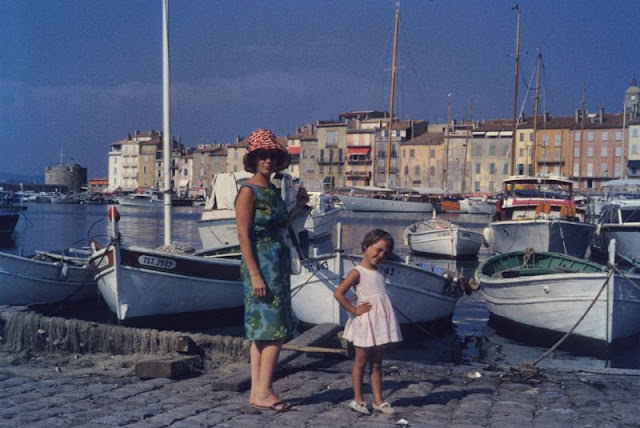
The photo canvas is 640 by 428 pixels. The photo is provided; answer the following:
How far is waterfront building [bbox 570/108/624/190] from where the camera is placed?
317ft

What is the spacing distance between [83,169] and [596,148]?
394 feet

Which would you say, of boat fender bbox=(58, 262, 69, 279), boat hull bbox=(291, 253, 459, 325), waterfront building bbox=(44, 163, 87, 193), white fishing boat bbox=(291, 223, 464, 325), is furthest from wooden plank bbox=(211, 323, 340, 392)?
waterfront building bbox=(44, 163, 87, 193)

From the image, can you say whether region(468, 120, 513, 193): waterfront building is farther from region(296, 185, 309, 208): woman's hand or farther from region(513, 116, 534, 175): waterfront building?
region(296, 185, 309, 208): woman's hand

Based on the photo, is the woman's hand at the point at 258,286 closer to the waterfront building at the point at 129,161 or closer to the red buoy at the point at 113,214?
the red buoy at the point at 113,214

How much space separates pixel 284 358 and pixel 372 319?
1.83m

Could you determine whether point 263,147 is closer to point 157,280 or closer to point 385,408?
point 385,408

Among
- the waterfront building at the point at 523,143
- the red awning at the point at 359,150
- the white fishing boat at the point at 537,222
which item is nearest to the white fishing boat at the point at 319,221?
the white fishing boat at the point at 537,222

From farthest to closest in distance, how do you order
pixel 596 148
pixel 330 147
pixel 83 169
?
pixel 83 169
pixel 330 147
pixel 596 148

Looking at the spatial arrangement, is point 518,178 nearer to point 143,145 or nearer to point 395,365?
point 395,365

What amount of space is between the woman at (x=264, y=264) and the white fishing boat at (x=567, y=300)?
7224 mm

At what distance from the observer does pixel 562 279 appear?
12.3m

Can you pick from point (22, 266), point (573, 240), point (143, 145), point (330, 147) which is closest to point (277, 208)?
point (22, 266)

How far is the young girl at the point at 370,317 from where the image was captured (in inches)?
220

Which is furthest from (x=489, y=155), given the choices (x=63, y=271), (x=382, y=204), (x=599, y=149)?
(x=63, y=271)
